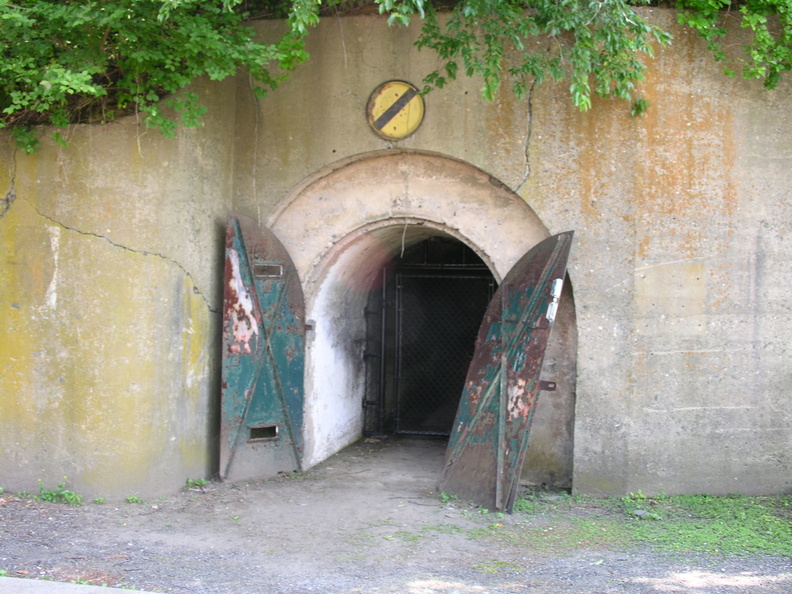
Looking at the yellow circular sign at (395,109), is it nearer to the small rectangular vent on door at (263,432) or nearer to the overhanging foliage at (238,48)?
the overhanging foliage at (238,48)

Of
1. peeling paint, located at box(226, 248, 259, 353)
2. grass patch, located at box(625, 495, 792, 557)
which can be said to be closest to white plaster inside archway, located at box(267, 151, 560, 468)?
peeling paint, located at box(226, 248, 259, 353)

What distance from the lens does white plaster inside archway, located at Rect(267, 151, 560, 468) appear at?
250 inches

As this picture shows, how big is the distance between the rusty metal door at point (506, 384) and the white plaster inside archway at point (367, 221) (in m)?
0.33

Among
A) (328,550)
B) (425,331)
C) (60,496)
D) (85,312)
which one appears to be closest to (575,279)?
(328,550)

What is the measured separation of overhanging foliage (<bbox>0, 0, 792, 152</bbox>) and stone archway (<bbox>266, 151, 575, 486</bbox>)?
0.85m

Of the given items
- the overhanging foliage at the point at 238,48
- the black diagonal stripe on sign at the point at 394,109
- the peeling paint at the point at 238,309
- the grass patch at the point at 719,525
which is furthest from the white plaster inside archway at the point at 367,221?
the grass patch at the point at 719,525

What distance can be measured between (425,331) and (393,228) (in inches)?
103

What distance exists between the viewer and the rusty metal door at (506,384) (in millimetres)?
5742

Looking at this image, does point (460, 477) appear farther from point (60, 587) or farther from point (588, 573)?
point (60, 587)

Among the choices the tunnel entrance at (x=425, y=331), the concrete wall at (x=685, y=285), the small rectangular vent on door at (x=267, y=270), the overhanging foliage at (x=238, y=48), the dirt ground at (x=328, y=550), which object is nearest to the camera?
the dirt ground at (x=328, y=550)

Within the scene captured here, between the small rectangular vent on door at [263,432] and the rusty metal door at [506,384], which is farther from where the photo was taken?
the small rectangular vent on door at [263,432]

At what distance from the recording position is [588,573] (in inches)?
177

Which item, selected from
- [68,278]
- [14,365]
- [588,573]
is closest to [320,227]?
[68,278]

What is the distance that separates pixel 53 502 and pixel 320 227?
9.91 ft
